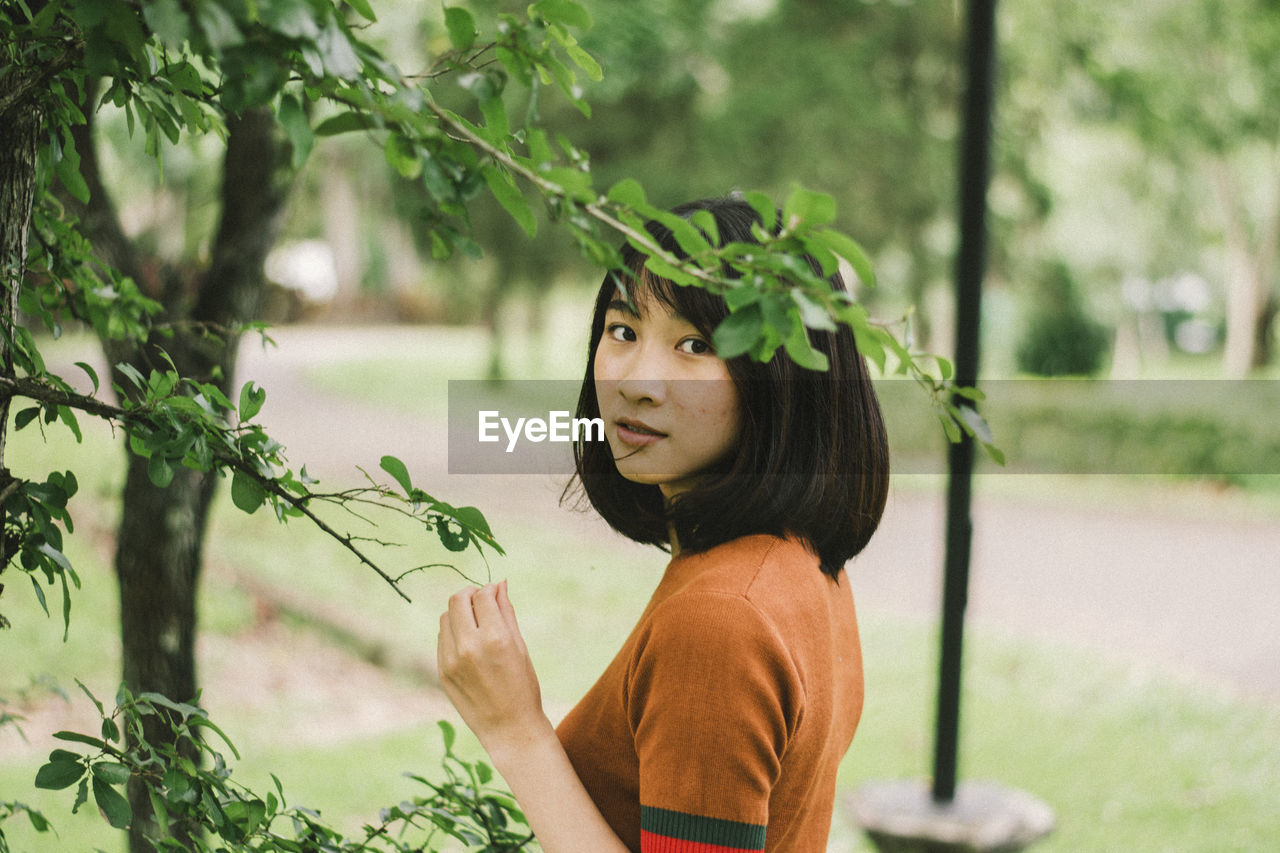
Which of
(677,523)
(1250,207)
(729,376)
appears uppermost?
(1250,207)

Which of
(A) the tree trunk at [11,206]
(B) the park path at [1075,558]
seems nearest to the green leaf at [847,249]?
(A) the tree trunk at [11,206]

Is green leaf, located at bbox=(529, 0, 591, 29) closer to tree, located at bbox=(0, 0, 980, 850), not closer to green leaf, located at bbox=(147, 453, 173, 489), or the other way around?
tree, located at bbox=(0, 0, 980, 850)

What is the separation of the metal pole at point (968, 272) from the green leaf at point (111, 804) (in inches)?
71.2

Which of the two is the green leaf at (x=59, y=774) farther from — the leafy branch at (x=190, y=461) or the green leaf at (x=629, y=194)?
the green leaf at (x=629, y=194)

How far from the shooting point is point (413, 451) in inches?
348

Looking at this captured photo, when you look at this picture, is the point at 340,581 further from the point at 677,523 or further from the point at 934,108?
the point at 934,108

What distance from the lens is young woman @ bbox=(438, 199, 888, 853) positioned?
911 millimetres

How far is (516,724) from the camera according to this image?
1.03m

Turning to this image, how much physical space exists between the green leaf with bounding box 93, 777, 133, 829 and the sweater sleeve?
437mm

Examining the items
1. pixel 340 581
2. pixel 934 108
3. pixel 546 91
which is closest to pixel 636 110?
pixel 546 91

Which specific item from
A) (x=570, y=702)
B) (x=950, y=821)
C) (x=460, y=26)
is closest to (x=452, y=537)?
(x=460, y=26)

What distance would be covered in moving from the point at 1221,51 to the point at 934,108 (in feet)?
8.65

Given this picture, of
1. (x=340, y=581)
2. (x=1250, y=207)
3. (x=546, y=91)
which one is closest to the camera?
(x=340, y=581)

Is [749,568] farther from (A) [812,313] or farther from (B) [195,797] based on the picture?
(B) [195,797]
